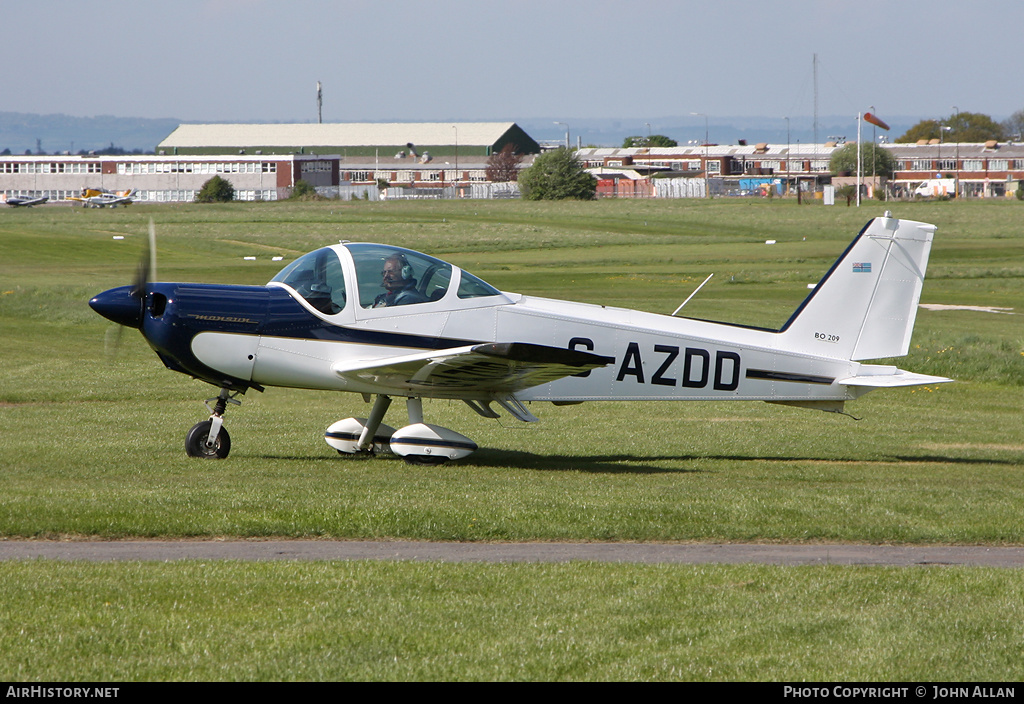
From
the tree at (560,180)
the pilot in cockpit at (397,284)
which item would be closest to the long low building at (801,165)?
the tree at (560,180)

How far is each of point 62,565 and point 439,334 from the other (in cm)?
522

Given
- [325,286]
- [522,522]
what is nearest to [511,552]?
[522,522]

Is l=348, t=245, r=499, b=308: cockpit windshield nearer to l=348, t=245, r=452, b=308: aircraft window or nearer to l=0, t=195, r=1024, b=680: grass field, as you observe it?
l=348, t=245, r=452, b=308: aircraft window

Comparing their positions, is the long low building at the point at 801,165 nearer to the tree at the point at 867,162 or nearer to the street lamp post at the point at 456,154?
the tree at the point at 867,162

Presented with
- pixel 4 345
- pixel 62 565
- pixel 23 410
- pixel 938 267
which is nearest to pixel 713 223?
pixel 938 267

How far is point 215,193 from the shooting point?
374ft

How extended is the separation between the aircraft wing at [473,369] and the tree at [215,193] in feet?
352

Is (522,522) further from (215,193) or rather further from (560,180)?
(215,193)

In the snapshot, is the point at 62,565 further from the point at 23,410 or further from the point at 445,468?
the point at 23,410

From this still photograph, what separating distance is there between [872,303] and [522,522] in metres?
6.01

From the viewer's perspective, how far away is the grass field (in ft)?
18.4

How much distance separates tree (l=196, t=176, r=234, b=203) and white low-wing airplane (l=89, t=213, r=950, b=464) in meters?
107

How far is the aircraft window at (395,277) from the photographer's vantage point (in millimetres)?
11531

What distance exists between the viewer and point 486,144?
185 m
